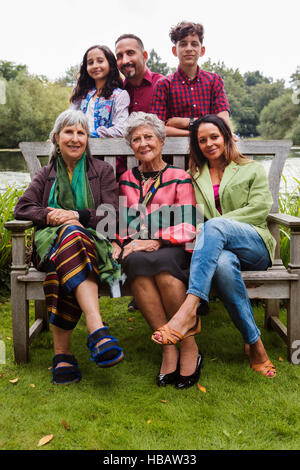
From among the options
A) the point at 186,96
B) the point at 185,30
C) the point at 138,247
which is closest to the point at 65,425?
the point at 138,247

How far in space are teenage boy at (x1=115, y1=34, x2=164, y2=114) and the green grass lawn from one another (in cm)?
200

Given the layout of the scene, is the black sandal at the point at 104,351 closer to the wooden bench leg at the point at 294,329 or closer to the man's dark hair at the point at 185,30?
the wooden bench leg at the point at 294,329

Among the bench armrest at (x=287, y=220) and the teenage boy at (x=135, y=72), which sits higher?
the teenage boy at (x=135, y=72)

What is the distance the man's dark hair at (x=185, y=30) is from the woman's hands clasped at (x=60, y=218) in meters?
1.75

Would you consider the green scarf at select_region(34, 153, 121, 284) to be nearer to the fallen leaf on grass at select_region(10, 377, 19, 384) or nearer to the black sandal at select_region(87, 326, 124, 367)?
the black sandal at select_region(87, 326, 124, 367)

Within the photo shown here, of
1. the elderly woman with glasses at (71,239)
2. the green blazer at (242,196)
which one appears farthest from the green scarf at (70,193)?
the green blazer at (242,196)

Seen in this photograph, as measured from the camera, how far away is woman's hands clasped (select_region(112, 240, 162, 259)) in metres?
2.46

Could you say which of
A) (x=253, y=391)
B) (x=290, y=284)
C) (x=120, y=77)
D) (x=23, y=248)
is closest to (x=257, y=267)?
(x=290, y=284)

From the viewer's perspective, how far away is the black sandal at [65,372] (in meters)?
2.34

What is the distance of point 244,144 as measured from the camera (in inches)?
121

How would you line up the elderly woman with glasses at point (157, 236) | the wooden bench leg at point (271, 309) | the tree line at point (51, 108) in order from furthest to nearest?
the tree line at point (51, 108) < the wooden bench leg at point (271, 309) < the elderly woman with glasses at point (157, 236)

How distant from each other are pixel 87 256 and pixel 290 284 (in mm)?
1237

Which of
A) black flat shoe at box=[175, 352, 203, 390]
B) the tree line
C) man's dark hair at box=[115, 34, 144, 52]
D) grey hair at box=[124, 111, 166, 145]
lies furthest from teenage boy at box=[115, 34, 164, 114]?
the tree line
